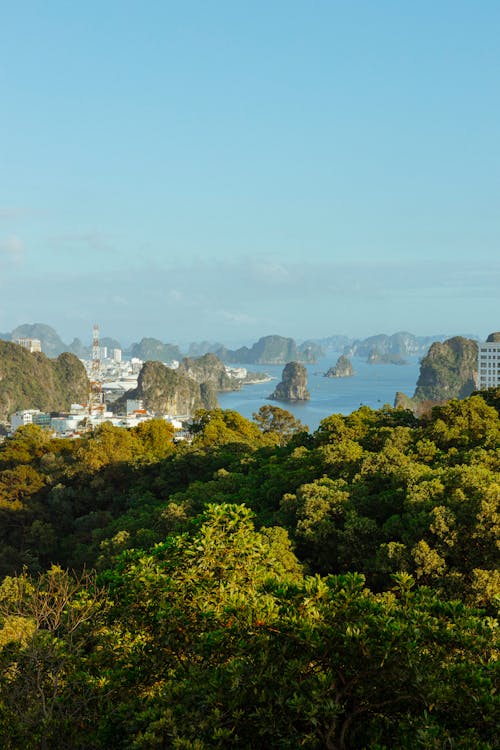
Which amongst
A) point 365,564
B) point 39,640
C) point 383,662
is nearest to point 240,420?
point 365,564

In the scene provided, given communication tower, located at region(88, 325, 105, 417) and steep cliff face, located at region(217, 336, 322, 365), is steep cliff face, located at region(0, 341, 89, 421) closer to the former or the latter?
communication tower, located at region(88, 325, 105, 417)

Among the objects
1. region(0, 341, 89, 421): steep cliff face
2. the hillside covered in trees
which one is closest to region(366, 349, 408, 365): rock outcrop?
region(0, 341, 89, 421): steep cliff face

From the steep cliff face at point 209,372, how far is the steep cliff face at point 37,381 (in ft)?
86.8

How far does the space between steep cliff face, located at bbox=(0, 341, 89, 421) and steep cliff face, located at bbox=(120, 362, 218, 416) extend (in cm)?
824

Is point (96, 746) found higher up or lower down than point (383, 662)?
lower down

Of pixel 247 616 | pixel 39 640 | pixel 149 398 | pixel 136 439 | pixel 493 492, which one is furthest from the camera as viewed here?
pixel 149 398

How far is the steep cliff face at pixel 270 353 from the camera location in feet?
579

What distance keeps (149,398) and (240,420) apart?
53.2 meters

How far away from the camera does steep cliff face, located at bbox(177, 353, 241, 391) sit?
106 metres

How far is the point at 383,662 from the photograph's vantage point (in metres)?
3.28

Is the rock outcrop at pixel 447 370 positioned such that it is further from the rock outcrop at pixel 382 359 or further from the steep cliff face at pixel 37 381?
the rock outcrop at pixel 382 359

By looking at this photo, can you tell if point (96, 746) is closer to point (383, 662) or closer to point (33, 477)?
point (383, 662)

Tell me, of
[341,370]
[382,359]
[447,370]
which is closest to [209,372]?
[341,370]

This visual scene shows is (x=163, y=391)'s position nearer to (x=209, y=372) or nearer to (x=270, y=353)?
(x=209, y=372)
